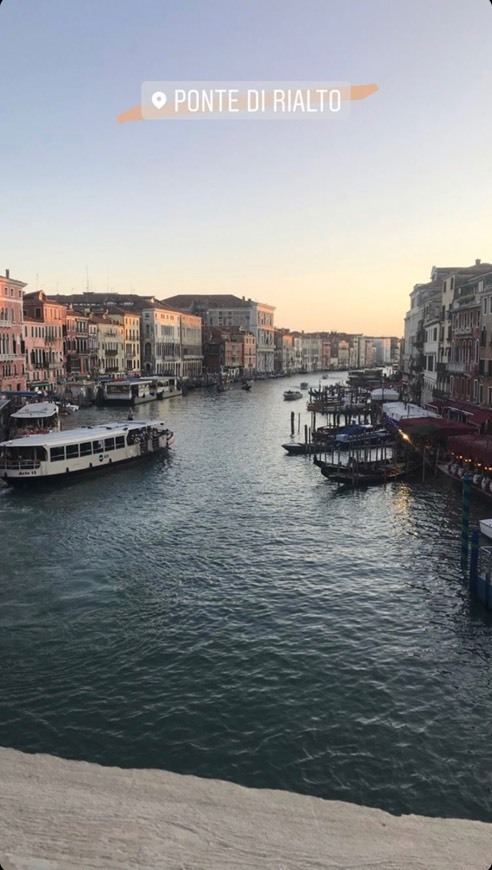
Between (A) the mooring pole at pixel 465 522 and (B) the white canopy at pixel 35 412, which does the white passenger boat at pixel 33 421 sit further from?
(A) the mooring pole at pixel 465 522

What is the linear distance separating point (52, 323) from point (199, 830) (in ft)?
244

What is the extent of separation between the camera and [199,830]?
877cm

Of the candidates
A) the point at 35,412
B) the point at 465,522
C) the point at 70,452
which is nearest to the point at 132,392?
the point at 35,412

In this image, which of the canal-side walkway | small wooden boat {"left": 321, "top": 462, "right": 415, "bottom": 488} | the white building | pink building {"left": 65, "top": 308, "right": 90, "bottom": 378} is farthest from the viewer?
the white building

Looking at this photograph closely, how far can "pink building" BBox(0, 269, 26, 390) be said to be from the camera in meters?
59.5

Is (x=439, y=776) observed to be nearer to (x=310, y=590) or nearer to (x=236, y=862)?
(x=236, y=862)

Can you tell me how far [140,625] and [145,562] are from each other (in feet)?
15.3

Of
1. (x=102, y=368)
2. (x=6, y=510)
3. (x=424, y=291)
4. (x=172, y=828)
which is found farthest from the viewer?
(x=102, y=368)

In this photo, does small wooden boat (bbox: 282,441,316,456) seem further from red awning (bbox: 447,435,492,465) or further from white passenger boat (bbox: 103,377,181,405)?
white passenger boat (bbox: 103,377,181,405)

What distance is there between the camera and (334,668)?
14.0 meters

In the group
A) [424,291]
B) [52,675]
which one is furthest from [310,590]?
[424,291]

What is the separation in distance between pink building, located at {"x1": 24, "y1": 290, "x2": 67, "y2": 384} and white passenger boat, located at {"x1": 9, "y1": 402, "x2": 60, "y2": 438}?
3140 cm

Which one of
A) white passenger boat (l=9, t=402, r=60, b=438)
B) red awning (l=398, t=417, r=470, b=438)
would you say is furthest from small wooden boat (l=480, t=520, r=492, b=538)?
white passenger boat (l=9, t=402, r=60, b=438)

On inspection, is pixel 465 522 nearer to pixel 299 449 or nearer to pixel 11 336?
pixel 299 449
